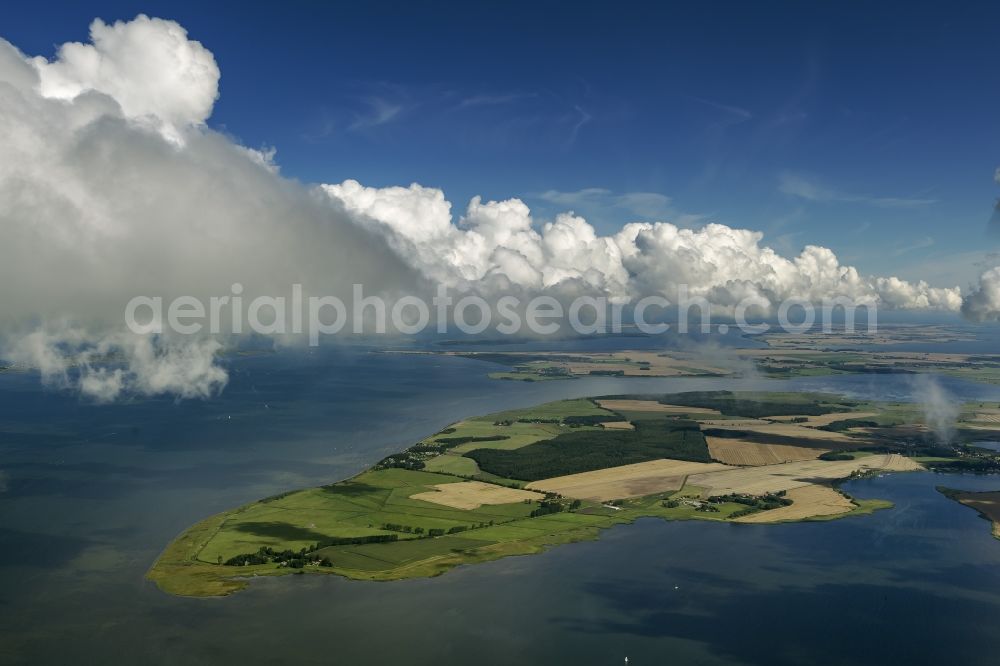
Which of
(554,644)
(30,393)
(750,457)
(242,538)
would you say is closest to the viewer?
(554,644)

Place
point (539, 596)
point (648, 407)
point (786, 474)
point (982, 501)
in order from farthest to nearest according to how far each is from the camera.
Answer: point (648, 407) → point (786, 474) → point (982, 501) → point (539, 596)

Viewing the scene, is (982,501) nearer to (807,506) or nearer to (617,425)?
(807,506)

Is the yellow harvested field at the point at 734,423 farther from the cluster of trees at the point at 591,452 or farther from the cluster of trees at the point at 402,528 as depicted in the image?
the cluster of trees at the point at 402,528

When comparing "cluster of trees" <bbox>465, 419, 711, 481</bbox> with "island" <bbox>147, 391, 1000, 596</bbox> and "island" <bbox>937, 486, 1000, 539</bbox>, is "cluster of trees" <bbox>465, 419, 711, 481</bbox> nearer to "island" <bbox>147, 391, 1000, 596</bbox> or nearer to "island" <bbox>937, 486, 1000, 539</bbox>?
"island" <bbox>147, 391, 1000, 596</bbox>

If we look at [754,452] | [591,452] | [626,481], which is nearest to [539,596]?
[626,481]

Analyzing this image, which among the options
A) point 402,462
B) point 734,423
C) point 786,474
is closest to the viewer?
point 786,474

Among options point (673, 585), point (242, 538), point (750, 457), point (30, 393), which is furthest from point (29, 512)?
point (30, 393)

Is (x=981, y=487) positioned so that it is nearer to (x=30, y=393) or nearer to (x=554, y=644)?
(x=554, y=644)

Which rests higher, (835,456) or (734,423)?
(734,423)
